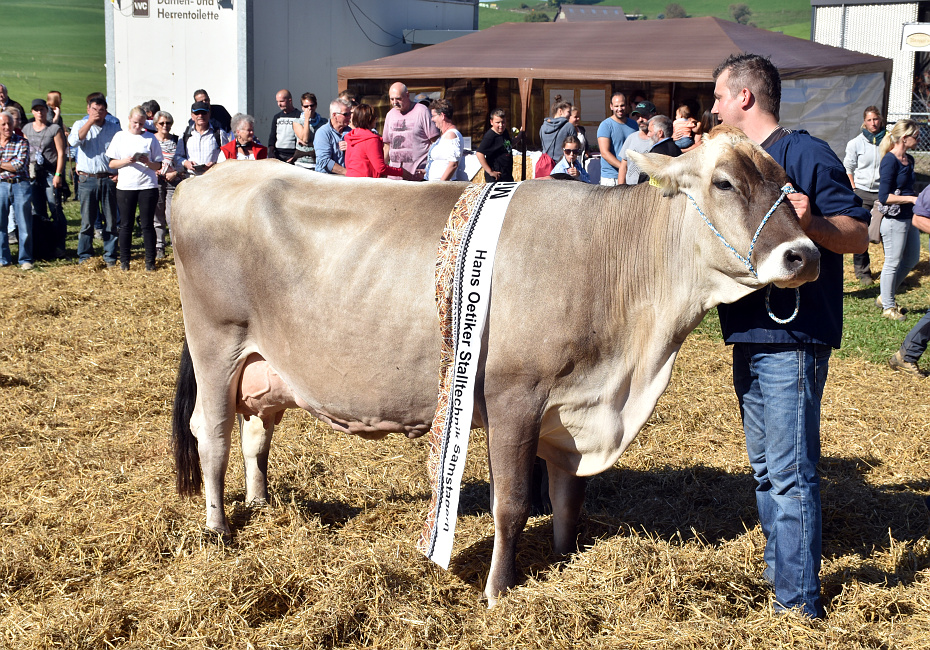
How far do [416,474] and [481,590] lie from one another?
1.33 meters

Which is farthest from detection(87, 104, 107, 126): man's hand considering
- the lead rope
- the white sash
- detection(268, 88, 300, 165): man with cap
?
the lead rope

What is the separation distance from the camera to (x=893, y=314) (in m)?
8.93

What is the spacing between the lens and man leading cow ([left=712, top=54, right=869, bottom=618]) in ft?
10.6

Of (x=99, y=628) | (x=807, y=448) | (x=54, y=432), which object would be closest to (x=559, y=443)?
(x=807, y=448)

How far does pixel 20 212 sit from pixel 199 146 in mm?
2218

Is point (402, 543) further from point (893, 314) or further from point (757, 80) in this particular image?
point (893, 314)

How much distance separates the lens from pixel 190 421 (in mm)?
4457

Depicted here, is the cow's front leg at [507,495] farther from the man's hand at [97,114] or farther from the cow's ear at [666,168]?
the man's hand at [97,114]

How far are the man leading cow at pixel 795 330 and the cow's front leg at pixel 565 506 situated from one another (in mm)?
854

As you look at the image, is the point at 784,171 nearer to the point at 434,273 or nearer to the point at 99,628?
the point at 434,273

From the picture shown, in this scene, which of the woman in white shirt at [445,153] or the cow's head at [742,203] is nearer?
the cow's head at [742,203]

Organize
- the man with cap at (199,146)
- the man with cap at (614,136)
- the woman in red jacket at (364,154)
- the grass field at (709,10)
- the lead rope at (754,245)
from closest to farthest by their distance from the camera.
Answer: the lead rope at (754,245)
the woman in red jacket at (364,154)
the man with cap at (199,146)
the man with cap at (614,136)
the grass field at (709,10)

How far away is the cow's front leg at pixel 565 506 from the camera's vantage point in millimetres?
3943

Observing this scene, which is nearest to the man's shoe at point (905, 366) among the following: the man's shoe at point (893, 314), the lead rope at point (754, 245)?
the man's shoe at point (893, 314)
